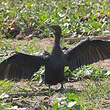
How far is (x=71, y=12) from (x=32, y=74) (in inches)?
180

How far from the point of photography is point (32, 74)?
25.3ft

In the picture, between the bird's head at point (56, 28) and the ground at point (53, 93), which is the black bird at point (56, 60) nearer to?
the bird's head at point (56, 28)

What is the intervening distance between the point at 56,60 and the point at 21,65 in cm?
55

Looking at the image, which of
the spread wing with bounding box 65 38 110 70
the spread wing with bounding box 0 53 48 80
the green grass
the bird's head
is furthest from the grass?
the bird's head

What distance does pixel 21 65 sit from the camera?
25.0 feet

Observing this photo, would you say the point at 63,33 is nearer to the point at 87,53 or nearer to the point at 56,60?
the point at 87,53

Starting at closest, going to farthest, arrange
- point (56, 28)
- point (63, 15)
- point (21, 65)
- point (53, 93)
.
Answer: point (53, 93) < point (21, 65) < point (56, 28) < point (63, 15)

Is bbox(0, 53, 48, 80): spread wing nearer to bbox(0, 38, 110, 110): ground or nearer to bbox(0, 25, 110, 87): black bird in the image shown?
bbox(0, 25, 110, 87): black bird

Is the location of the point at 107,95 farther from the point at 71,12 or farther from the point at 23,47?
the point at 71,12

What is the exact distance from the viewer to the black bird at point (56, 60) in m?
7.43

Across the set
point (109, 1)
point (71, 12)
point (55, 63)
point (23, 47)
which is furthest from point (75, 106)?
point (109, 1)

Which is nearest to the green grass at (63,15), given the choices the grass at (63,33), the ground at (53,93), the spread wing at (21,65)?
the grass at (63,33)

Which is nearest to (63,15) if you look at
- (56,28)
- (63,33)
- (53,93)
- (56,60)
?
(63,33)

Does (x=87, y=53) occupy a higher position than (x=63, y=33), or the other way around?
(x=63, y=33)
